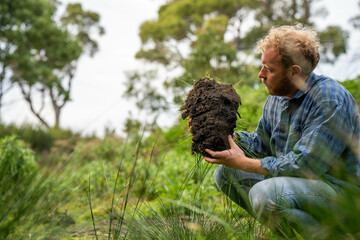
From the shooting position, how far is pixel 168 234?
1.69 m

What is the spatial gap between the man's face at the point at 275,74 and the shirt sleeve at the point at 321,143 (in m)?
0.26

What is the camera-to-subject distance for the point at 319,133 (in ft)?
5.63

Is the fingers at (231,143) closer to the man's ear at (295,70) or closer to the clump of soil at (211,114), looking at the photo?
the clump of soil at (211,114)

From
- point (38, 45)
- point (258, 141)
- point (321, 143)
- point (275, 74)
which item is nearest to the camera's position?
point (321, 143)

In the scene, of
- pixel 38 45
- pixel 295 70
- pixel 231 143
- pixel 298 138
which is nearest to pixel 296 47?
pixel 295 70

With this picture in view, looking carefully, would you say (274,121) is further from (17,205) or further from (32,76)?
(32,76)

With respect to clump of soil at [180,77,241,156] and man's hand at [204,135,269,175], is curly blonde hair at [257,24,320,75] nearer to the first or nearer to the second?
clump of soil at [180,77,241,156]

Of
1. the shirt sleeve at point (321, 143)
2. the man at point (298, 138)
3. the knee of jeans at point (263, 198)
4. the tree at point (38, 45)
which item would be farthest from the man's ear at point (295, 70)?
the tree at point (38, 45)

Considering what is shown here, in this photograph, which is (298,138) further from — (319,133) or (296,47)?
(296,47)

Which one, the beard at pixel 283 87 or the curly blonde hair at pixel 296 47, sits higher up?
the curly blonde hair at pixel 296 47

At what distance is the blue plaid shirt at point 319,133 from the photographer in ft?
5.62

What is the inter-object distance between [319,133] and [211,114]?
61 cm

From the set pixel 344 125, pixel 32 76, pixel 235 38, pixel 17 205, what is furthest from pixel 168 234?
pixel 235 38

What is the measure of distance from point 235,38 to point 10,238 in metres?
21.0
